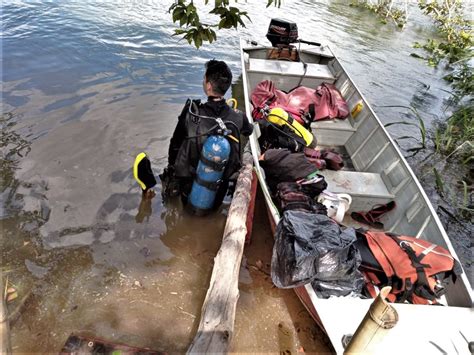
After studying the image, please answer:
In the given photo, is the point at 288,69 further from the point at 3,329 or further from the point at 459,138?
the point at 3,329

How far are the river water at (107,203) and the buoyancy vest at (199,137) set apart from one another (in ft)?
3.49

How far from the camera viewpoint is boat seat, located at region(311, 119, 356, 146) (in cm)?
615

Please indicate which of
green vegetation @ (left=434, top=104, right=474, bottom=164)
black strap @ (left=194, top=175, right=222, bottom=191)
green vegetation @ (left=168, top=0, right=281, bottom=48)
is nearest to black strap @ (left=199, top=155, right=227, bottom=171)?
black strap @ (left=194, top=175, right=222, bottom=191)

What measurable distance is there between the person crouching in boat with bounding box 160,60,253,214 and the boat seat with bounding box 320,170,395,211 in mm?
1624

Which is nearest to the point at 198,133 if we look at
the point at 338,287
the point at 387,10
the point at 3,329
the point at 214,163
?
the point at 214,163

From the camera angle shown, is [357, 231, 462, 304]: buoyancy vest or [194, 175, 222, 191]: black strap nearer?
[357, 231, 462, 304]: buoyancy vest

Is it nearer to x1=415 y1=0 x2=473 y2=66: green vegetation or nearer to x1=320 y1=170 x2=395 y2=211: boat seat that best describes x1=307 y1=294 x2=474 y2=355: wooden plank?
x1=320 y1=170 x2=395 y2=211: boat seat

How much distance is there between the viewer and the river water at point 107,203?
350cm

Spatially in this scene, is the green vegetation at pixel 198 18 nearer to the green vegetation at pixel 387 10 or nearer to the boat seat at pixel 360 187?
the boat seat at pixel 360 187

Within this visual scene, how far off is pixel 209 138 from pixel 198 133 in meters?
0.16

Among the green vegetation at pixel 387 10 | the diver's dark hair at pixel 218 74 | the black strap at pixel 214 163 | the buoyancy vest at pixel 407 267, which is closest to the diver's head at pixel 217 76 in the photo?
the diver's dark hair at pixel 218 74

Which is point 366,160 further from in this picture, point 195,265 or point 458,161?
point 195,265

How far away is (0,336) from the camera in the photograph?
236 cm

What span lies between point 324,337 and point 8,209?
170 inches
